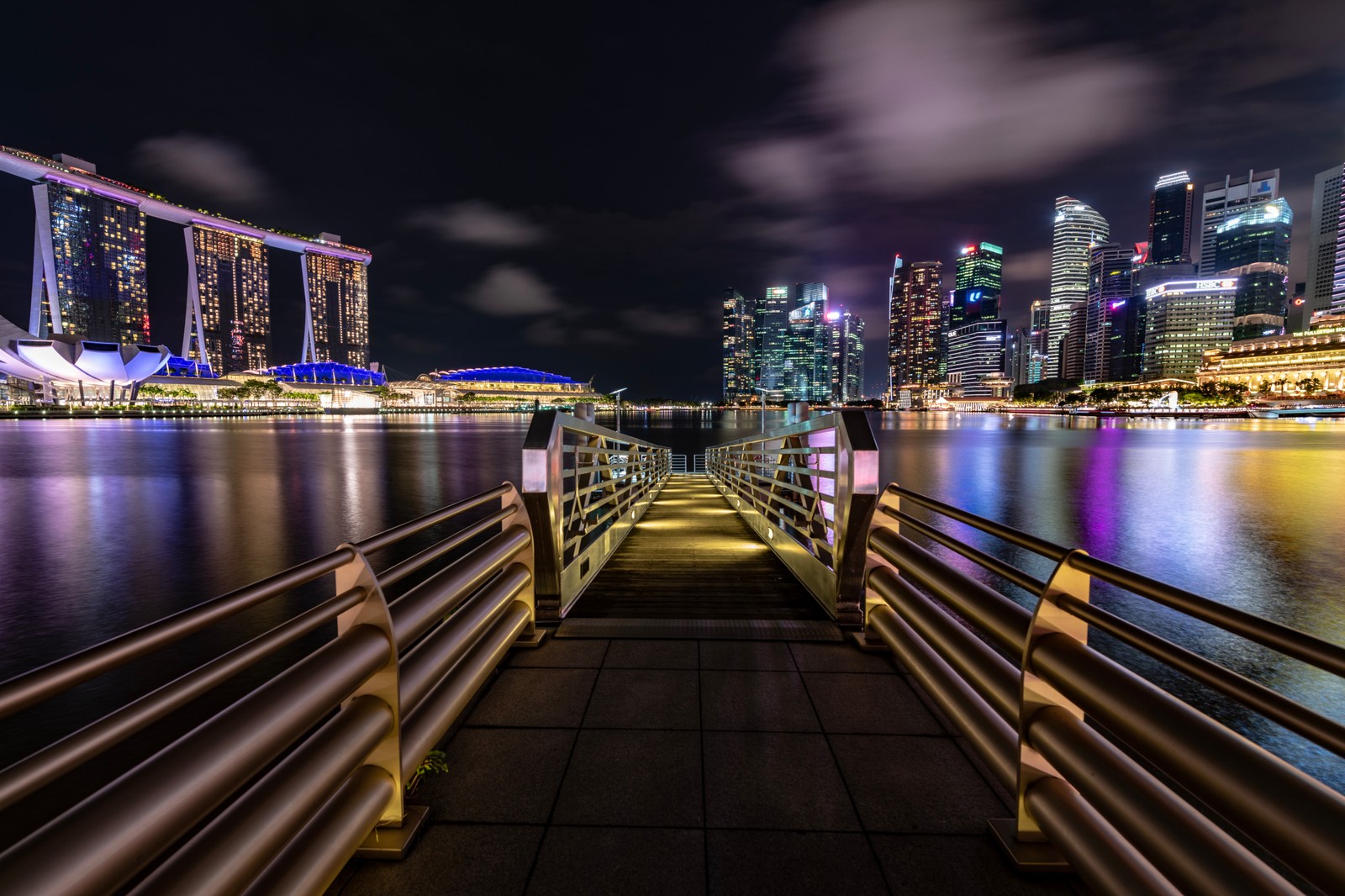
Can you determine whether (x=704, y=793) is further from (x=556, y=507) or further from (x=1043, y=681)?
(x=556, y=507)

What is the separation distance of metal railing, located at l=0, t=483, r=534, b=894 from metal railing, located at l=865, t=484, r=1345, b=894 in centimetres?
202

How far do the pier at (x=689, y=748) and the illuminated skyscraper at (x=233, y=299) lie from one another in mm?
223838

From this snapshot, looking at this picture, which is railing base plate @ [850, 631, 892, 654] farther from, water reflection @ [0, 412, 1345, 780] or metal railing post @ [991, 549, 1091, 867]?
water reflection @ [0, 412, 1345, 780]

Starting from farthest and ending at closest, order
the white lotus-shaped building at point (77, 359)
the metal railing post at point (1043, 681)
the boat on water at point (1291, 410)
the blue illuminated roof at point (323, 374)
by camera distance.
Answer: the blue illuminated roof at point (323, 374)
the boat on water at point (1291, 410)
the white lotus-shaped building at point (77, 359)
the metal railing post at point (1043, 681)

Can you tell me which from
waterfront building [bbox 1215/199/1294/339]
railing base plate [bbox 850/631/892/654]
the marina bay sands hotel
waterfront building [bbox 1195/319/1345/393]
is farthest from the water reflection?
waterfront building [bbox 1215/199/1294/339]

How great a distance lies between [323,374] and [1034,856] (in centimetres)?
19048

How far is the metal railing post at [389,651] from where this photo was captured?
6.57 ft

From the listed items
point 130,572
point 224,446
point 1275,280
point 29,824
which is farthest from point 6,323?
point 1275,280

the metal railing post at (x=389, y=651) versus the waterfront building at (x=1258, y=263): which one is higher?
the waterfront building at (x=1258, y=263)

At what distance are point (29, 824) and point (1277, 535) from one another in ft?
73.9

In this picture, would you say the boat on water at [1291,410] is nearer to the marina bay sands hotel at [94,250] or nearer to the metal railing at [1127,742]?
the metal railing at [1127,742]

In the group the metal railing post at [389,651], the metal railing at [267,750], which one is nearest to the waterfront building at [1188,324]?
the metal railing at [267,750]

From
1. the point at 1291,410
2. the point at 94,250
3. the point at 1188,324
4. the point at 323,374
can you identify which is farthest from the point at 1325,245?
the point at 94,250

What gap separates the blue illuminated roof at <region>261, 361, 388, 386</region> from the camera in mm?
158875
